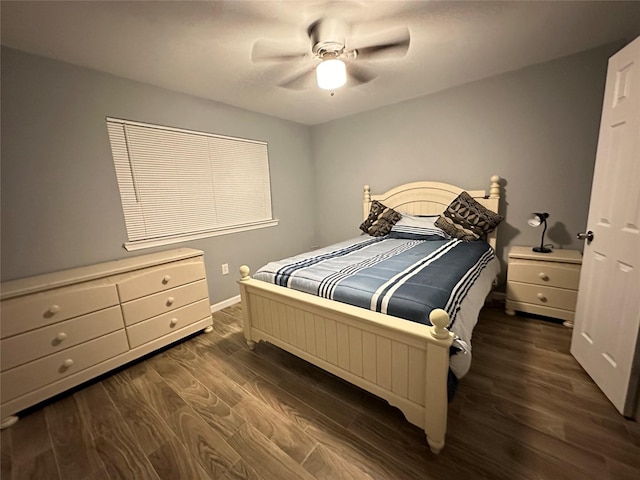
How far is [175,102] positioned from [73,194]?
119cm

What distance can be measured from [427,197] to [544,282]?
4.52ft

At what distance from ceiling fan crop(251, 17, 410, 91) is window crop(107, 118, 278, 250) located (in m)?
1.21

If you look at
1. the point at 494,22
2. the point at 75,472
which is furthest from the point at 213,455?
the point at 494,22

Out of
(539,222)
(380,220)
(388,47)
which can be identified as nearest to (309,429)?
(380,220)

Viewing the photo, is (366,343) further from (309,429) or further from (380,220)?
(380,220)

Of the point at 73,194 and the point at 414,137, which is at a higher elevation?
the point at 414,137

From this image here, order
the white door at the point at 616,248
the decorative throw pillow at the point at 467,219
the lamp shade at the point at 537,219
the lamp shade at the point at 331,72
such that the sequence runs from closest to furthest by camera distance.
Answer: the white door at the point at 616,248 < the lamp shade at the point at 331,72 < the lamp shade at the point at 537,219 < the decorative throw pillow at the point at 467,219

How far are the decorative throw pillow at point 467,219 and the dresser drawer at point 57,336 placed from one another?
2997 mm

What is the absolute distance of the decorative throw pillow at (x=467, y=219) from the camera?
257 centimetres

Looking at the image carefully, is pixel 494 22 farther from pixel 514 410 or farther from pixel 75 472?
pixel 75 472

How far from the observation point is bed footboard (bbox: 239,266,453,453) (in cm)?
118

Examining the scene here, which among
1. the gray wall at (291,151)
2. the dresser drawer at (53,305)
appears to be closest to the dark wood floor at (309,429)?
the dresser drawer at (53,305)

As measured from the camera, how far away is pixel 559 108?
91.4 inches

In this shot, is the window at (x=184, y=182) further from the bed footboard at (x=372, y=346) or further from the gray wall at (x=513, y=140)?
the gray wall at (x=513, y=140)
